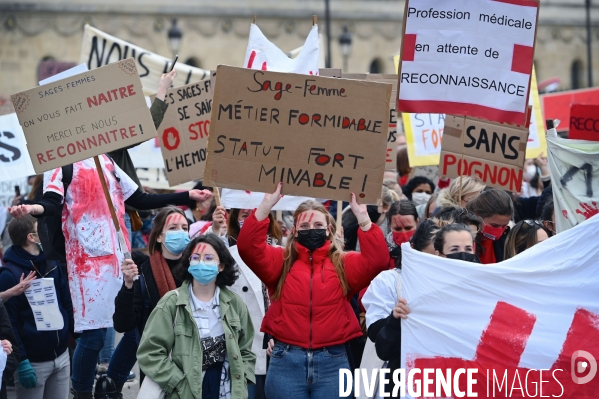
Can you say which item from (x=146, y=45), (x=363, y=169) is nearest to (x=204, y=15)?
(x=146, y=45)

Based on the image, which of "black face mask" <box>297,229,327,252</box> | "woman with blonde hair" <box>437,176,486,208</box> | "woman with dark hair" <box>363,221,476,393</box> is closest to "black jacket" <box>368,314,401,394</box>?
"woman with dark hair" <box>363,221,476,393</box>

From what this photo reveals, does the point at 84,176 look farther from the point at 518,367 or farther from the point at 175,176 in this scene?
the point at 518,367

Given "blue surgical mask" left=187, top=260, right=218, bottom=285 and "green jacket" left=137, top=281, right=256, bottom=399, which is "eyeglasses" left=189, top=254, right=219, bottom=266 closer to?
"blue surgical mask" left=187, top=260, right=218, bottom=285

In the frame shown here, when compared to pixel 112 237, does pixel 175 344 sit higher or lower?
lower

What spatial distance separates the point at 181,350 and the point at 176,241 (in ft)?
3.46

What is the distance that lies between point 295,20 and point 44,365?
35.4 meters

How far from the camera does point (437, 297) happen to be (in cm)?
520

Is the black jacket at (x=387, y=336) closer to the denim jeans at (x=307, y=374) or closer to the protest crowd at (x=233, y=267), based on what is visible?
the protest crowd at (x=233, y=267)

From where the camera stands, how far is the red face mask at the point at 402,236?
7043mm

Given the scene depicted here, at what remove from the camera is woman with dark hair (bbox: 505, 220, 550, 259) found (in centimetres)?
618

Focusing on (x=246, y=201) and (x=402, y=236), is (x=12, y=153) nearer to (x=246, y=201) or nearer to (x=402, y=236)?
(x=246, y=201)

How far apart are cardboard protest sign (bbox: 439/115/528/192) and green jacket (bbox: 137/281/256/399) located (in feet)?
9.84

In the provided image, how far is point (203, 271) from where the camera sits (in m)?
5.81

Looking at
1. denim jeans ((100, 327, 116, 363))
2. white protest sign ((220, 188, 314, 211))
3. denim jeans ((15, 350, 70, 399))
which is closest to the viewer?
denim jeans ((15, 350, 70, 399))
